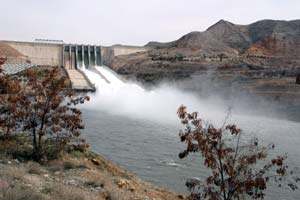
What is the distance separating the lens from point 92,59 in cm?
8688

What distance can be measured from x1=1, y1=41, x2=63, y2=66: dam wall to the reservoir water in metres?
6.31

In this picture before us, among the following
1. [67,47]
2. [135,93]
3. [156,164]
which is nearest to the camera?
[156,164]

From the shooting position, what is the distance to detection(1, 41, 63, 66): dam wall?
82.3 m

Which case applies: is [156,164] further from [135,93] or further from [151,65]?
[151,65]

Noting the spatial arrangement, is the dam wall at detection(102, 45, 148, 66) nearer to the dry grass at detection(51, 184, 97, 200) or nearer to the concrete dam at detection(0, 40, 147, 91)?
the concrete dam at detection(0, 40, 147, 91)

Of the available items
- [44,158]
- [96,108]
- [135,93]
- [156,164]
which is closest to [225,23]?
[135,93]

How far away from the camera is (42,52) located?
274 feet

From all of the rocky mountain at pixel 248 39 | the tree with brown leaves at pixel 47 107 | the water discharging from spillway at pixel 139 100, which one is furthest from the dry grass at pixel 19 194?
the rocky mountain at pixel 248 39

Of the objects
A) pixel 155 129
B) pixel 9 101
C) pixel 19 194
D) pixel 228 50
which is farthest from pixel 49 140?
pixel 228 50

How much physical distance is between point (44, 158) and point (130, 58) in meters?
78.0

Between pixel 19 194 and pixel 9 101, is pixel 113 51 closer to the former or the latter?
pixel 9 101

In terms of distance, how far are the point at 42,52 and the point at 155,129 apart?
48592 mm

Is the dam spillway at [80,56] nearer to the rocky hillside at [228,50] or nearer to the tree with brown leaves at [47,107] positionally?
the rocky hillside at [228,50]

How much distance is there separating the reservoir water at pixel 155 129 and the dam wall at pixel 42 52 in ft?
20.7
